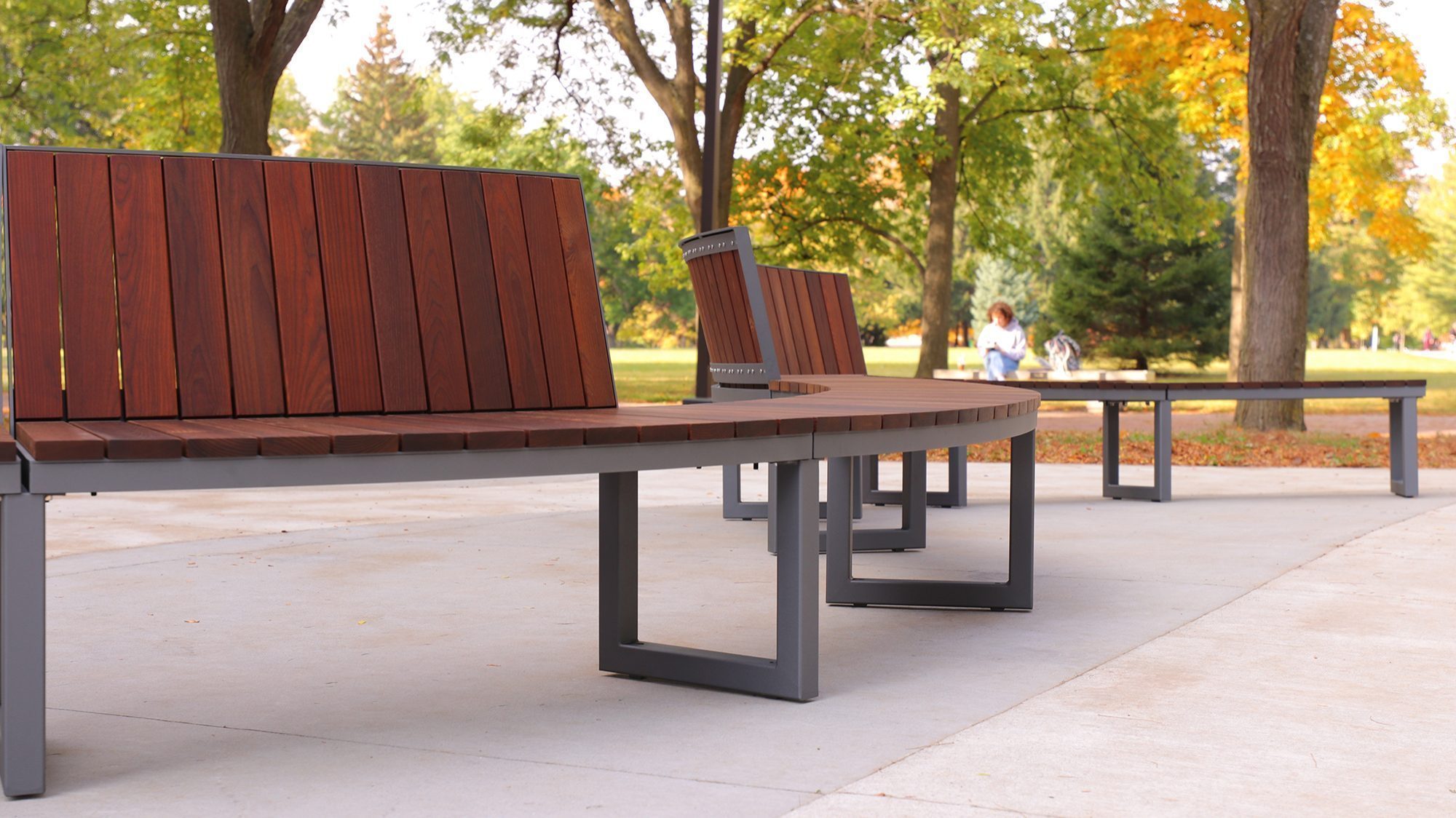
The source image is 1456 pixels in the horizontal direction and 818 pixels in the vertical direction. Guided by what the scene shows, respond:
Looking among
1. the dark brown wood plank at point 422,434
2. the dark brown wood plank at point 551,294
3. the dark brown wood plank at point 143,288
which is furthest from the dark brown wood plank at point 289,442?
the dark brown wood plank at point 551,294

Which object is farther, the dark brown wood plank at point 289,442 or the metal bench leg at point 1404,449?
the metal bench leg at point 1404,449

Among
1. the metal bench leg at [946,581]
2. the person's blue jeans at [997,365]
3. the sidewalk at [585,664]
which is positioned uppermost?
the person's blue jeans at [997,365]

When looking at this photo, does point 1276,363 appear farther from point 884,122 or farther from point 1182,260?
point 1182,260

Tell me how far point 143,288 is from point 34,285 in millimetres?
266

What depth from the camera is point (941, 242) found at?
76.4ft

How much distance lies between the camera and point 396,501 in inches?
386

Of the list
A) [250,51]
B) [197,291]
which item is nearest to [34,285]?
[197,291]

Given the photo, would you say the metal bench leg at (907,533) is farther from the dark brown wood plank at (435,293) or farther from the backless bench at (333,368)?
the dark brown wood plank at (435,293)

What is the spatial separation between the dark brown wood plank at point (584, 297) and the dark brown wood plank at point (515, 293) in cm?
14

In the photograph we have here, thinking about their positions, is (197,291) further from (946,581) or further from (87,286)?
(946,581)

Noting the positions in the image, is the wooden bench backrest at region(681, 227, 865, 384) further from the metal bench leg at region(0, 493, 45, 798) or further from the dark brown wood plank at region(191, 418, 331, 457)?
the metal bench leg at region(0, 493, 45, 798)

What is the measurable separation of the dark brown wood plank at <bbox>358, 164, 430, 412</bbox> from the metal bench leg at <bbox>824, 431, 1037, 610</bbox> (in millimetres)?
1742

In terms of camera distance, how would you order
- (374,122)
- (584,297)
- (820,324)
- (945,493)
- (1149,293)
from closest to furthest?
(584,297) < (820,324) < (945,493) < (1149,293) < (374,122)

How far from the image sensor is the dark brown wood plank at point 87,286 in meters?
3.72
